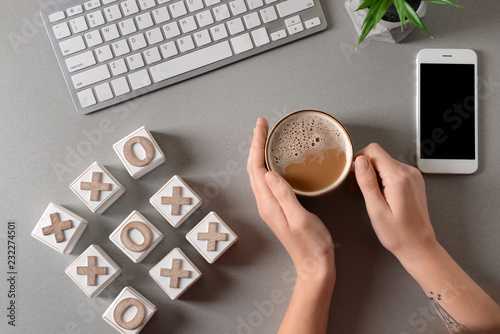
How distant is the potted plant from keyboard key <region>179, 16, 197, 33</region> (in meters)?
0.36

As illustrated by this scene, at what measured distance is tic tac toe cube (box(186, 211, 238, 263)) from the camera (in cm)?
85

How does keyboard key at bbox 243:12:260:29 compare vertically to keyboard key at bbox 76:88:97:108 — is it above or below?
above

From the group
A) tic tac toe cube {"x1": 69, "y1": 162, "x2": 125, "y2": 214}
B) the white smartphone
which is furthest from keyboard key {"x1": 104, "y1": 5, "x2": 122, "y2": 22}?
the white smartphone

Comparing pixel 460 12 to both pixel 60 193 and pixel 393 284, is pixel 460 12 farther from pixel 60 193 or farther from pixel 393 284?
pixel 60 193

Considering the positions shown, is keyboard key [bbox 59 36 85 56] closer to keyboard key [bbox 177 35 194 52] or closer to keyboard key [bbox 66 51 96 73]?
keyboard key [bbox 66 51 96 73]

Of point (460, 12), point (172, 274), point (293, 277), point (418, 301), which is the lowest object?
point (418, 301)

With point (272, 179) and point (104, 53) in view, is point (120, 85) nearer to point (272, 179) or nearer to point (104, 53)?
point (104, 53)

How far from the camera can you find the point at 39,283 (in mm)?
896

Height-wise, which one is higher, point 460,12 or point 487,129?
point 460,12

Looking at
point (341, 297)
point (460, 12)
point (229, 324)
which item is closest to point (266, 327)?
point (229, 324)

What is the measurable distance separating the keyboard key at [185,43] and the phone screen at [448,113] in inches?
21.3

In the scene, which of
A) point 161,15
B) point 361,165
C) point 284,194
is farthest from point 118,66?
point 361,165

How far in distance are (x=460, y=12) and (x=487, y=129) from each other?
286mm

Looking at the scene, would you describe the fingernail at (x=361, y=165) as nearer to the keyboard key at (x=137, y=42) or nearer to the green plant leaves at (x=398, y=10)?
the green plant leaves at (x=398, y=10)
